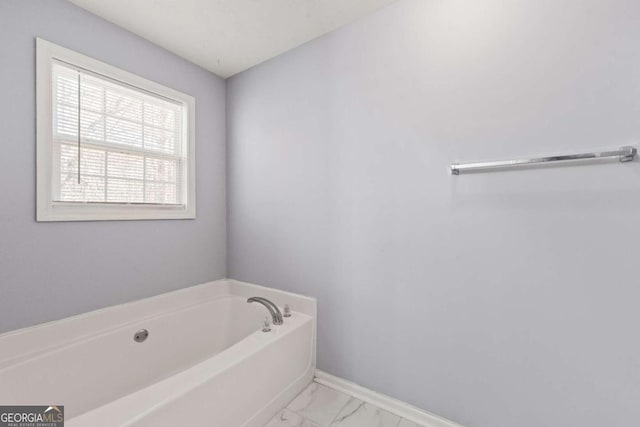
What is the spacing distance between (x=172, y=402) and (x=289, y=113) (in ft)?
5.51

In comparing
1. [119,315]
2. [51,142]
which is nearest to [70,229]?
[51,142]

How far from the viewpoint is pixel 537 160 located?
1.06 metres

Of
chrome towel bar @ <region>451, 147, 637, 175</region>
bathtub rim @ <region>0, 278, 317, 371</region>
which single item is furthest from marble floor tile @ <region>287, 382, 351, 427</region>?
chrome towel bar @ <region>451, 147, 637, 175</region>

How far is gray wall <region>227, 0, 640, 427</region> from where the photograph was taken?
99 centimetres

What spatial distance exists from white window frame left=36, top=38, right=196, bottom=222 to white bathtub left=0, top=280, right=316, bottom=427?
566mm

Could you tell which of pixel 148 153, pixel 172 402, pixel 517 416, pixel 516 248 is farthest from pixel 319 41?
pixel 517 416

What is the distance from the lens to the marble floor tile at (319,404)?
1.39m

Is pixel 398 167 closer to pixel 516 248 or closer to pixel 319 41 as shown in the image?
pixel 516 248

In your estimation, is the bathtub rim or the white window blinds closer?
the bathtub rim

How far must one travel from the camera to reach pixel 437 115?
1.32 m

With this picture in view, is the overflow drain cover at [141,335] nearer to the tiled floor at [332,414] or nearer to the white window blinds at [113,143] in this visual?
the white window blinds at [113,143]

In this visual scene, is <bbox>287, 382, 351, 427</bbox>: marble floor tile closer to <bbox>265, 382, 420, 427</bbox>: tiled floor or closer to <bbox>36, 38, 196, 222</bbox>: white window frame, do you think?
<bbox>265, 382, 420, 427</bbox>: tiled floor
